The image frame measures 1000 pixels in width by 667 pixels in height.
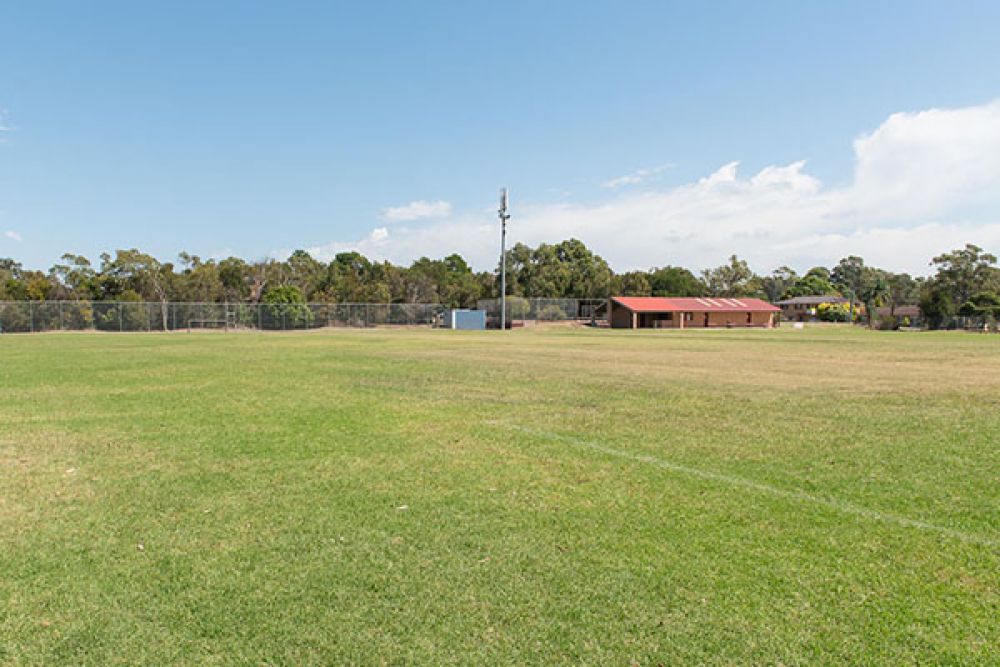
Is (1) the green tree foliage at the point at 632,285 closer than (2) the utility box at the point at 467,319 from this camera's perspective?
No

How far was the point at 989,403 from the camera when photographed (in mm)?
11195

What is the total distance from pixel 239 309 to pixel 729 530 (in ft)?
179

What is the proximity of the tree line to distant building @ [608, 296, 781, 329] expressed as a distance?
14.0 metres

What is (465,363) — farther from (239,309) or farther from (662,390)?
(239,309)

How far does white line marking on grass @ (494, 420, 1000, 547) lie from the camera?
458 centimetres

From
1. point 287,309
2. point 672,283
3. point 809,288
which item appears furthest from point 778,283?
point 287,309

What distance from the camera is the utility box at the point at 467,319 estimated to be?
60.4 metres

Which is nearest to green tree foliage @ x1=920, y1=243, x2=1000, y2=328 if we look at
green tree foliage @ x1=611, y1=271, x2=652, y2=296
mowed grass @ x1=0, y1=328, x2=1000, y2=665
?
green tree foliage @ x1=611, y1=271, x2=652, y2=296

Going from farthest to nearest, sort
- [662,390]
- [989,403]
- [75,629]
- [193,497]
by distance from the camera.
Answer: [662,390], [989,403], [193,497], [75,629]

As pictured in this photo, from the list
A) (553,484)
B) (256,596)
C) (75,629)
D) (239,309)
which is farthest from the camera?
(239,309)

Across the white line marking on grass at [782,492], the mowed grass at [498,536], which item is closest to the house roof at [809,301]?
the mowed grass at [498,536]

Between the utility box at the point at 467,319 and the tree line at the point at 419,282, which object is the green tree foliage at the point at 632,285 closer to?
the tree line at the point at 419,282

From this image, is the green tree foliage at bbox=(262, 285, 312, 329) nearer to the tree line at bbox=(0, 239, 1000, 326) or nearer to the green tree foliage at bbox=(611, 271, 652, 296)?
the tree line at bbox=(0, 239, 1000, 326)

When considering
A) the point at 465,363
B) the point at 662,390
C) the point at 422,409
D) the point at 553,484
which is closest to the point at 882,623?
the point at 553,484
